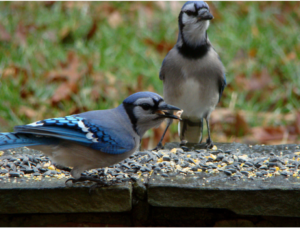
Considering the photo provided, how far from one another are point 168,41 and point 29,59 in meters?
1.69

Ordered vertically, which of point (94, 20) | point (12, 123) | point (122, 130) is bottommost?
point (12, 123)

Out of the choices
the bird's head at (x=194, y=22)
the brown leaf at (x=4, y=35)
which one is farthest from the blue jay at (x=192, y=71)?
the brown leaf at (x=4, y=35)

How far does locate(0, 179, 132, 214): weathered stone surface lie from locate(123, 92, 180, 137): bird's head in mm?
362

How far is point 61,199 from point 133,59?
10.4 ft

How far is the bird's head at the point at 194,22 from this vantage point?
3.08 m

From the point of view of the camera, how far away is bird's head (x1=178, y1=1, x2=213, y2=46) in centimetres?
308

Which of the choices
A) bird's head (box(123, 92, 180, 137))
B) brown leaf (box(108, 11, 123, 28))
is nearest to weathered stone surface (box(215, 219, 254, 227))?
bird's head (box(123, 92, 180, 137))

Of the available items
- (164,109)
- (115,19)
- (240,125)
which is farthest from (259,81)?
(164,109)

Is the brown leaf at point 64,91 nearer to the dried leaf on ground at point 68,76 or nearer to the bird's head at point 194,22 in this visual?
the dried leaf on ground at point 68,76

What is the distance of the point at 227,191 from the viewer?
86.0 inches

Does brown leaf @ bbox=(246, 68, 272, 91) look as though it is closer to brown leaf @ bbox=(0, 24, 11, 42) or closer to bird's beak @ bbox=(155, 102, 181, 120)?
bird's beak @ bbox=(155, 102, 181, 120)

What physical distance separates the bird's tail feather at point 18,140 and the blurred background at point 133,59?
1.91m

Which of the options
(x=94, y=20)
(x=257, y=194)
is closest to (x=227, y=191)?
(x=257, y=194)

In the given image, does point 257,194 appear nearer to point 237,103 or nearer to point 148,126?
point 148,126
